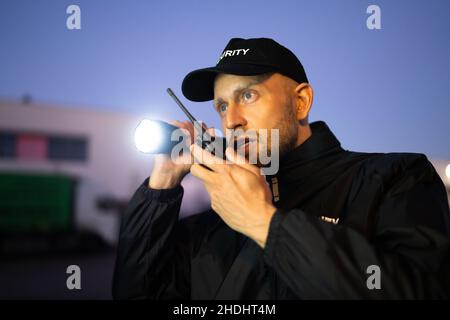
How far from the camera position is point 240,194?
4.33 feet

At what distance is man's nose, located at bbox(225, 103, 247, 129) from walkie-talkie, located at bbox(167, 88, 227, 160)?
0.35 ft

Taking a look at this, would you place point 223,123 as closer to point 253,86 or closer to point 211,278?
point 253,86

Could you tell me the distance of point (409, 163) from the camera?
157 cm

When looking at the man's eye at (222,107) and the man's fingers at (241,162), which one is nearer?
the man's fingers at (241,162)

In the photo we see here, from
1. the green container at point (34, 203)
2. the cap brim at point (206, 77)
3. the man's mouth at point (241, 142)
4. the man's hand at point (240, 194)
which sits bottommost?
the green container at point (34, 203)

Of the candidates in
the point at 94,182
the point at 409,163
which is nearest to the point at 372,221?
the point at 409,163

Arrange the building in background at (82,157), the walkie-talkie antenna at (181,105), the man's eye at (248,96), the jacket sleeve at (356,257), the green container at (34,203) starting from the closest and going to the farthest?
the jacket sleeve at (356,257)
the walkie-talkie antenna at (181,105)
the man's eye at (248,96)
the green container at (34,203)
the building in background at (82,157)

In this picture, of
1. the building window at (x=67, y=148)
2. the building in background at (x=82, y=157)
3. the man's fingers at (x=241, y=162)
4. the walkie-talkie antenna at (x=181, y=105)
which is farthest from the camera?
the building window at (x=67, y=148)

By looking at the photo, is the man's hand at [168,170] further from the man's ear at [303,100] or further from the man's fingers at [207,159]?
the man's ear at [303,100]

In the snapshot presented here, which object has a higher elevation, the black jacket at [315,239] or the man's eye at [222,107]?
the man's eye at [222,107]

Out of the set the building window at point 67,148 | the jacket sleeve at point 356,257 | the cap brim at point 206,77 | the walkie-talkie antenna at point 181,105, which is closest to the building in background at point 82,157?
the building window at point 67,148

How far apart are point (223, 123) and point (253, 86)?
25cm

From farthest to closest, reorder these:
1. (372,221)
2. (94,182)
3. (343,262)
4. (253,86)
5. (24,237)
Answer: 1. (94,182)
2. (24,237)
3. (253,86)
4. (372,221)
5. (343,262)

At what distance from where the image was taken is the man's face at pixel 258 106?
1.75 meters
